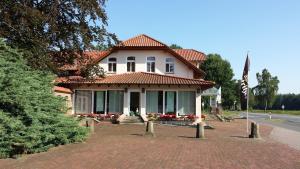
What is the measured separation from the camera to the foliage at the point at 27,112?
44.2ft

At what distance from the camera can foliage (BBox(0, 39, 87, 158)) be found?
1346cm

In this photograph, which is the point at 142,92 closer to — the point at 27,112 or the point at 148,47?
the point at 148,47

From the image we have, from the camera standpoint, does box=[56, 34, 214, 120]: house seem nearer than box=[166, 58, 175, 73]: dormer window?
Yes

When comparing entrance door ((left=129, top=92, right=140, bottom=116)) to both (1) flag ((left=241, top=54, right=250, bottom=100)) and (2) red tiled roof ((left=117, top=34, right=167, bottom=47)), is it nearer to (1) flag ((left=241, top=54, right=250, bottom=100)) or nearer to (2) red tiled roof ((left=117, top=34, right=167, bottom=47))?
(2) red tiled roof ((left=117, top=34, right=167, bottom=47))

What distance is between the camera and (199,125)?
21.1 m

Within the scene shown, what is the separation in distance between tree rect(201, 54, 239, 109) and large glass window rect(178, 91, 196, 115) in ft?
174

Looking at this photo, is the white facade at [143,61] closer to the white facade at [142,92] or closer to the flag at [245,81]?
the white facade at [142,92]

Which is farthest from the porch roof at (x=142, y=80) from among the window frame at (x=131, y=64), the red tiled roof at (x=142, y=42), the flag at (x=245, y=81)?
the flag at (x=245, y=81)

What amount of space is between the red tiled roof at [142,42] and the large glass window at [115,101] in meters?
4.32

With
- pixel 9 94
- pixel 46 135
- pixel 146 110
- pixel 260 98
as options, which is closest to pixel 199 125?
pixel 46 135

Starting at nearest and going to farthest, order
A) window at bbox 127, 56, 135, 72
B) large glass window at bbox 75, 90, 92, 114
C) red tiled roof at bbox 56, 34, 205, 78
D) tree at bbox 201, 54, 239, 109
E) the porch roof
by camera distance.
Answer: the porch roof → large glass window at bbox 75, 90, 92, 114 → red tiled roof at bbox 56, 34, 205, 78 → window at bbox 127, 56, 135, 72 → tree at bbox 201, 54, 239, 109

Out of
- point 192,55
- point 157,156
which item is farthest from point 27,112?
point 192,55

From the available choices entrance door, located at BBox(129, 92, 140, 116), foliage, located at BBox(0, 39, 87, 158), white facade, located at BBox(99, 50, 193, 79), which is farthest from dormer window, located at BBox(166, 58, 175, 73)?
foliage, located at BBox(0, 39, 87, 158)

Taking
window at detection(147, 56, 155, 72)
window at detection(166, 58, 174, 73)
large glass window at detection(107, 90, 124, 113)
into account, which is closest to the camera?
large glass window at detection(107, 90, 124, 113)
